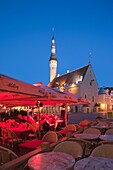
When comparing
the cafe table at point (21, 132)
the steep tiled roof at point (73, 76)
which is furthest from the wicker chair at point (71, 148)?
the steep tiled roof at point (73, 76)

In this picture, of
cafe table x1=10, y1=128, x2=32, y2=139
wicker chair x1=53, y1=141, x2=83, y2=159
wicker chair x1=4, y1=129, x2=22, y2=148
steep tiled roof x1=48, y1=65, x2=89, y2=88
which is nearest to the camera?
wicker chair x1=53, y1=141, x2=83, y2=159

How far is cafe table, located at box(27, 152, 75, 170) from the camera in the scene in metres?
3.05

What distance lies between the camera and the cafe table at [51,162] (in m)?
3.05

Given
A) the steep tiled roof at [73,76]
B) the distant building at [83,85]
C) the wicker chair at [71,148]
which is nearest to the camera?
the wicker chair at [71,148]

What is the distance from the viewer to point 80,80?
189 ft

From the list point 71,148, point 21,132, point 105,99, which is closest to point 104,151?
point 71,148

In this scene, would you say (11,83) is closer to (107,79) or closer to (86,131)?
(86,131)

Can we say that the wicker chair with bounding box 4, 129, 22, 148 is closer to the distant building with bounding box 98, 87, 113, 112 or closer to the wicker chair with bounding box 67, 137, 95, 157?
the wicker chair with bounding box 67, 137, 95, 157

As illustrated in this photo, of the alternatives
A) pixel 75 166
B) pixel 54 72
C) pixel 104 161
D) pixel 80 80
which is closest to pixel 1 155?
pixel 75 166

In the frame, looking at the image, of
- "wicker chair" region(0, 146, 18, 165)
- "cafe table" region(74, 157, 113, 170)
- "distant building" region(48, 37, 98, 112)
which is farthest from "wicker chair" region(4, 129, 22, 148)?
"distant building" region(48, 37, 98, 112)

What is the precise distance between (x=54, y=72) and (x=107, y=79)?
413 feet

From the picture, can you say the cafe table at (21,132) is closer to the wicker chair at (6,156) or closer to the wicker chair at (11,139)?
the wicker chair at (11,139)

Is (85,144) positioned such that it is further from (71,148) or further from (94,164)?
(94,164)

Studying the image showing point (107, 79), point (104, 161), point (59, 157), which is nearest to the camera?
point (104, 161)
